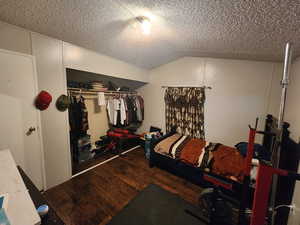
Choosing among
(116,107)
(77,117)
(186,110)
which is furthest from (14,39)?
(186,110)

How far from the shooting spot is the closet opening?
7.72ft

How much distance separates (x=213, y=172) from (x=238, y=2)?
1909 mm

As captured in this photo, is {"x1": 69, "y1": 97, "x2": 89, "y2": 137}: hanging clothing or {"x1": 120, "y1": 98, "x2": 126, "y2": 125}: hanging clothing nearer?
{"x1": 69, "y1": 97, "x2": 89, "y2": 137}: hanging clothing

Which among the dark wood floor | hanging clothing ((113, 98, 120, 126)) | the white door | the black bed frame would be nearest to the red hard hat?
the white door

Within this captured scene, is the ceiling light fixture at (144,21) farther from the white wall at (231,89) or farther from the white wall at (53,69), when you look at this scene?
the white wall at (231,89)

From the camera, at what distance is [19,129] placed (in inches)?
60.8

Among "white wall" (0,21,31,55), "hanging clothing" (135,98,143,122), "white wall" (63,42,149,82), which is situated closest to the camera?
"white wall" (0,21,31,55)

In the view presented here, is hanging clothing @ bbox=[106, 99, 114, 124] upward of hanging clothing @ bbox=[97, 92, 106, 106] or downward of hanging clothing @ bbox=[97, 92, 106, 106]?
downward

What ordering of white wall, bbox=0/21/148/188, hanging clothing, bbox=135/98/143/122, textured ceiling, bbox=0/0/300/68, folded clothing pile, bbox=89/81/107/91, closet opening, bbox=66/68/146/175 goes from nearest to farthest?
textured ceiling, bbox=0/0/300/68 < white wall, bbox=0/21/148/188 < closet opening, bbox=66/68/146/175 < folded clothing pile, bbox=89/81/107/91 < hanging clothing, bbox=135/98/143/122

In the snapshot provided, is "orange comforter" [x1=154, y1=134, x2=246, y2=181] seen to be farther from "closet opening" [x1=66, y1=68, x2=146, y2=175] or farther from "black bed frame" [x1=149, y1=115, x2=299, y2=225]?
"closet opening" [x1=66, y1=68, x2=146, y2=175]

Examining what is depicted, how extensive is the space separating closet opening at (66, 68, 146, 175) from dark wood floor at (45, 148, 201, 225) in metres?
0.39

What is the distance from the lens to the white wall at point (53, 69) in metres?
1.47

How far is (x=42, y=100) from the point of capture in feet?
5.41

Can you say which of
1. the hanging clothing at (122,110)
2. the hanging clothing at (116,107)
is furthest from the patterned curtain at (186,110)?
the hanging clothing at (116,107)
